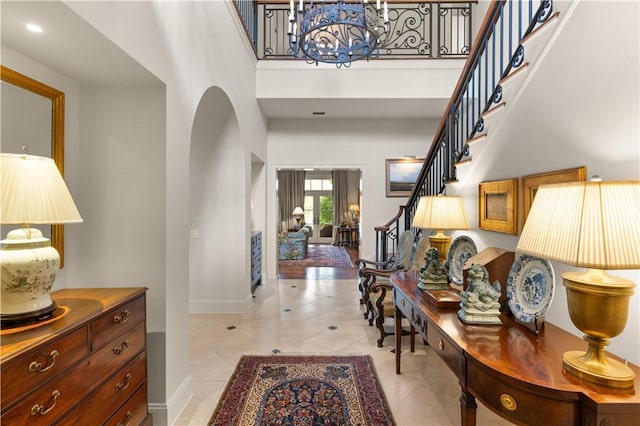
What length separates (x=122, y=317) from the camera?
1.60 meters

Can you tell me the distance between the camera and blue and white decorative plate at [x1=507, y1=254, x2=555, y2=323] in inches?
56.4

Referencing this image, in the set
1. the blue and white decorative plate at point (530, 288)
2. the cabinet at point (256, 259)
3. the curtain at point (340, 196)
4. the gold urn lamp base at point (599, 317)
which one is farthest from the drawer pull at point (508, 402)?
the curtain at point (340, 196)

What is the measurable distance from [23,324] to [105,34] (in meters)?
1.28

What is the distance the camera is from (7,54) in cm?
143

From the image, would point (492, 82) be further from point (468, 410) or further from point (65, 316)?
point (65, 316)

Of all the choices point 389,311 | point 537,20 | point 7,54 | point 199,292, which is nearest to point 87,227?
point 7,54

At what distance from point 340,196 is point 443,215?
10157mm

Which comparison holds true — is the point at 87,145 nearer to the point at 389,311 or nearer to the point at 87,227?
the point at 87,227

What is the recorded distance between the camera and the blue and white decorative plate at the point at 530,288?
4.70ft

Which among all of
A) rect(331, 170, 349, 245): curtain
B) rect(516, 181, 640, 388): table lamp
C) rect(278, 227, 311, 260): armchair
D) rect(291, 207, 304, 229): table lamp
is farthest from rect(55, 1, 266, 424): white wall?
rect(331, 170, 349, 245): curtain

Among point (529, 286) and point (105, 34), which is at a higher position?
point (105, 34)

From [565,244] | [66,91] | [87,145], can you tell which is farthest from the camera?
[87,145]

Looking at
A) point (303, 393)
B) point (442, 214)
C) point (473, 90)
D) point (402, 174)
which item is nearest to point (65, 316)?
point (303, 393)

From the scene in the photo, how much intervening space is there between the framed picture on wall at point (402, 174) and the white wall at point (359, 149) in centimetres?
12
